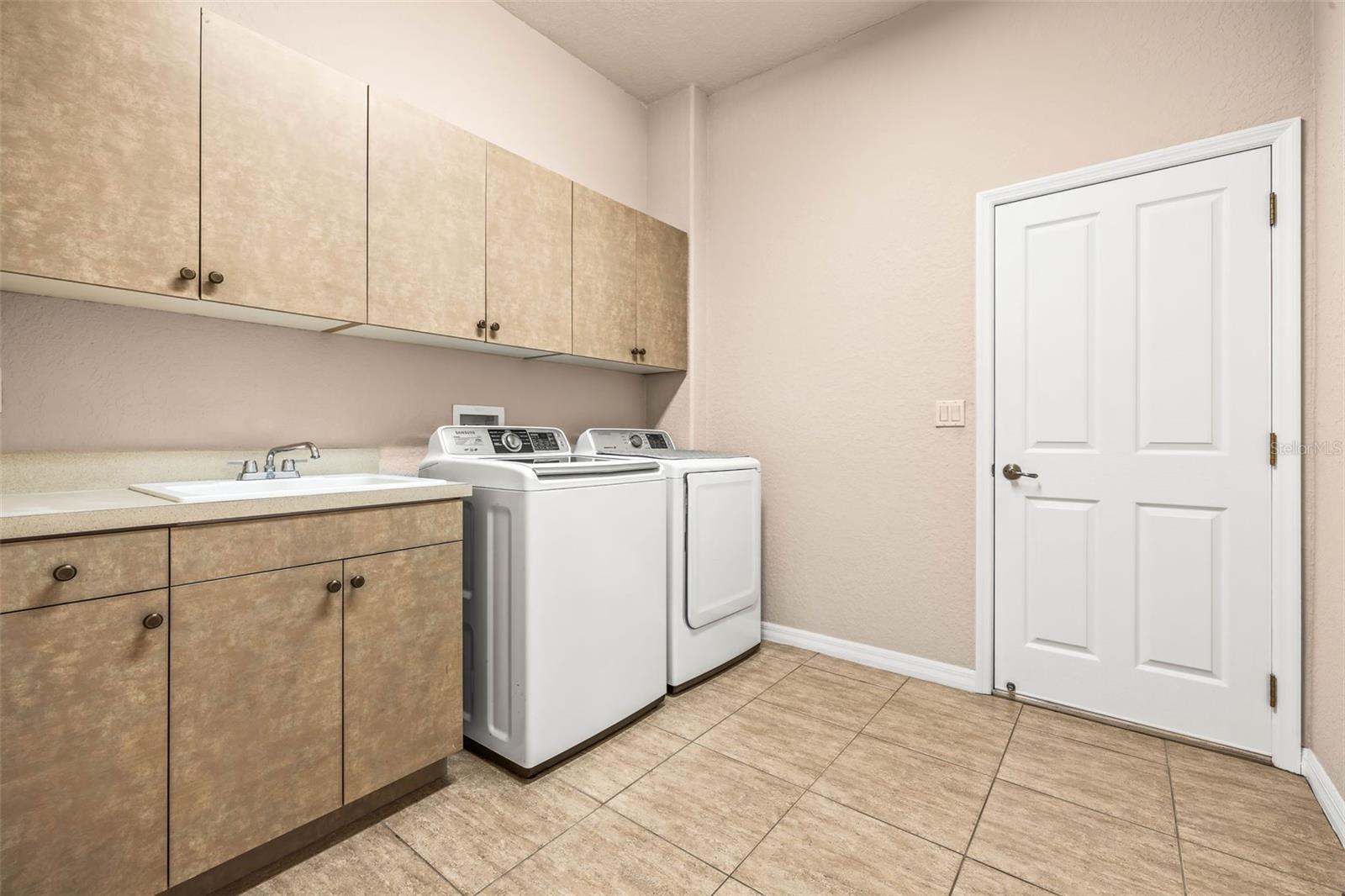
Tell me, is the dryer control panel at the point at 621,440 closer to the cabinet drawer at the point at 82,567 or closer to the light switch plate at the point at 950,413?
the light switch plate at the point at 950,413

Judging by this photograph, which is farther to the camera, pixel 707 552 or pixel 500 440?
pixel 707 552

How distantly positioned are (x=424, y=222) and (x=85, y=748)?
1.61m

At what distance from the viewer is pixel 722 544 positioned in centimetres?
263

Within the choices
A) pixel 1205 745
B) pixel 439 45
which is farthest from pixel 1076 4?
pixel 1205 745

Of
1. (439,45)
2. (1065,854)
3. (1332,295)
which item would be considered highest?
(439,45)

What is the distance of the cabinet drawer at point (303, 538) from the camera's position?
1262mm

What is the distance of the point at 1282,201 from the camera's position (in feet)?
6.12

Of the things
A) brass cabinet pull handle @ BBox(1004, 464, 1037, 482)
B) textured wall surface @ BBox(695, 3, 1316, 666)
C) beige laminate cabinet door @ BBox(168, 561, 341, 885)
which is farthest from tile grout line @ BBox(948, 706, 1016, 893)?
beige laminate cabinet door @ BBox(168, 561, 341, 885)

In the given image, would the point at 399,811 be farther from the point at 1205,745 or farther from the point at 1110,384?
the point at 1110,384

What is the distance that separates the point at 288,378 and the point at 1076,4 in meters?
3.16

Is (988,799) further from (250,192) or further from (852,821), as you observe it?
(250,192)

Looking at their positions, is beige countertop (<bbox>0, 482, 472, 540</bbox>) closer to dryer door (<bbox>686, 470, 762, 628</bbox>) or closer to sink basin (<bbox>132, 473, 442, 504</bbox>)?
sink basin (<bbox>132, 473, 442, 504</bbox>)

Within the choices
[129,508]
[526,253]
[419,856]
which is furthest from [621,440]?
[129,508]

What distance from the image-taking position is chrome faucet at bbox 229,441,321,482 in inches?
70.1
